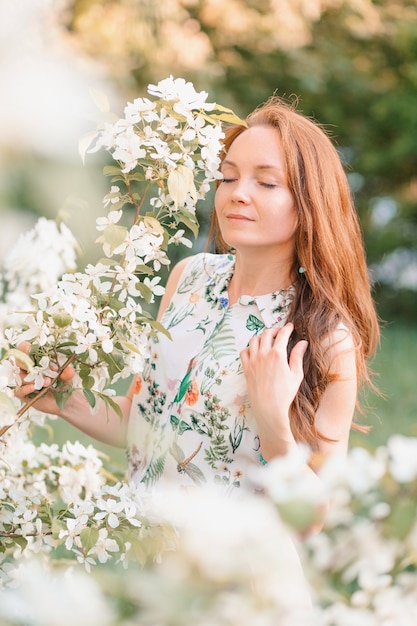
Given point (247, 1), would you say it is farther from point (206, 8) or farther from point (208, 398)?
point (208, 398)

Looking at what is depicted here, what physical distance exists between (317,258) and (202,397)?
384 mm

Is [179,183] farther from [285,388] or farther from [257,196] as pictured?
[285,388]

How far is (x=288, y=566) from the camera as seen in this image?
733 millimetres

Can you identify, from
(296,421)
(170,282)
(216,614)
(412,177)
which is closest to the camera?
(216,614)

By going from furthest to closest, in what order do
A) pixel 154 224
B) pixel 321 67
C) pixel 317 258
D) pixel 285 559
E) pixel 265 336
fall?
pixel 321 67 < pixel 317 258 < pixel 265 336 < pixel 154 224 < pixel 285 559

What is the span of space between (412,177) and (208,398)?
7.38 meters

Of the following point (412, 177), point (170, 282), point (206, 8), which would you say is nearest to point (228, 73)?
point (206, 8)

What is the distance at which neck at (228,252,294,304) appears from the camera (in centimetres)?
193

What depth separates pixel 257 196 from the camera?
179 cm

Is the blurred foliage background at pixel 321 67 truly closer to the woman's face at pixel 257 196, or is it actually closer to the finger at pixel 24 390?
the woman's face at pixel 257 196

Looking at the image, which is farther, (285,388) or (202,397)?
(202,397)

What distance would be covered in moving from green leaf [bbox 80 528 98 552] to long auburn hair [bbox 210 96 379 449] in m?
0.44

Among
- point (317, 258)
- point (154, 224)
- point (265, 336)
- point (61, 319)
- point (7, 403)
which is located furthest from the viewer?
point (317, 258)

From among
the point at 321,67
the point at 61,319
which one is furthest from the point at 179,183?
the point at 321,67
